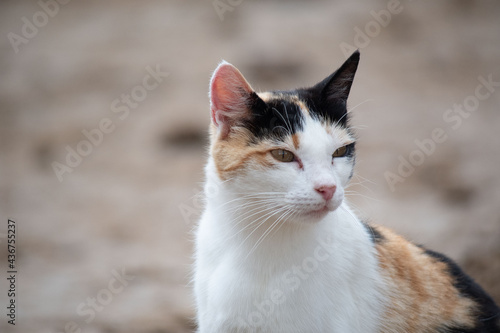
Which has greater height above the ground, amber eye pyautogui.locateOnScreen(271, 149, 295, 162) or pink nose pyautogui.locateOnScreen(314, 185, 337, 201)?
amber eye pyautogui.locateOnScreen(271, 149, 295, 162)

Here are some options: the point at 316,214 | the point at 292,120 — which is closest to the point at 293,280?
the point at 316,214

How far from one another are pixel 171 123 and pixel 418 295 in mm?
5034

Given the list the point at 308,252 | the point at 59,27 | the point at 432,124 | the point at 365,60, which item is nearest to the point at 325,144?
the point at 308,252

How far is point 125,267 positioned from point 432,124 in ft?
13.8

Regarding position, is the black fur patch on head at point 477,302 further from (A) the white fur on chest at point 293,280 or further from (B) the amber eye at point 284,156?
(B) the amber eye at point 284,156

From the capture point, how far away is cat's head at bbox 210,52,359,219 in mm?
2217

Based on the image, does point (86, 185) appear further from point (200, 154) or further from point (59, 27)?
point (59, 27)

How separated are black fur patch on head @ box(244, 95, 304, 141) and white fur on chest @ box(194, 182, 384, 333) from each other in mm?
443

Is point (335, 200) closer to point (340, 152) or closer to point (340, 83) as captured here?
point (340, 152)

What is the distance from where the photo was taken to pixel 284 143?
2281mm

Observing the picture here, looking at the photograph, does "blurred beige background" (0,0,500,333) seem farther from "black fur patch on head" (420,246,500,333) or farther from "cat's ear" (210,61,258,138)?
"cat's ear" (210,61,258,138)

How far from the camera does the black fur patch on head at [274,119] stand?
2326 mm

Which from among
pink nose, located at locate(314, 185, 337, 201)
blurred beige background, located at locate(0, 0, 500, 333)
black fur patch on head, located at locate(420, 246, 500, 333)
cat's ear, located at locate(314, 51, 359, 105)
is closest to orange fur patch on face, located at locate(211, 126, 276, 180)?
pink nose, located at locate(314, 185, 337, 201)

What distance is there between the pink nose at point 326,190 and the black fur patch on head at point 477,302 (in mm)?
952
